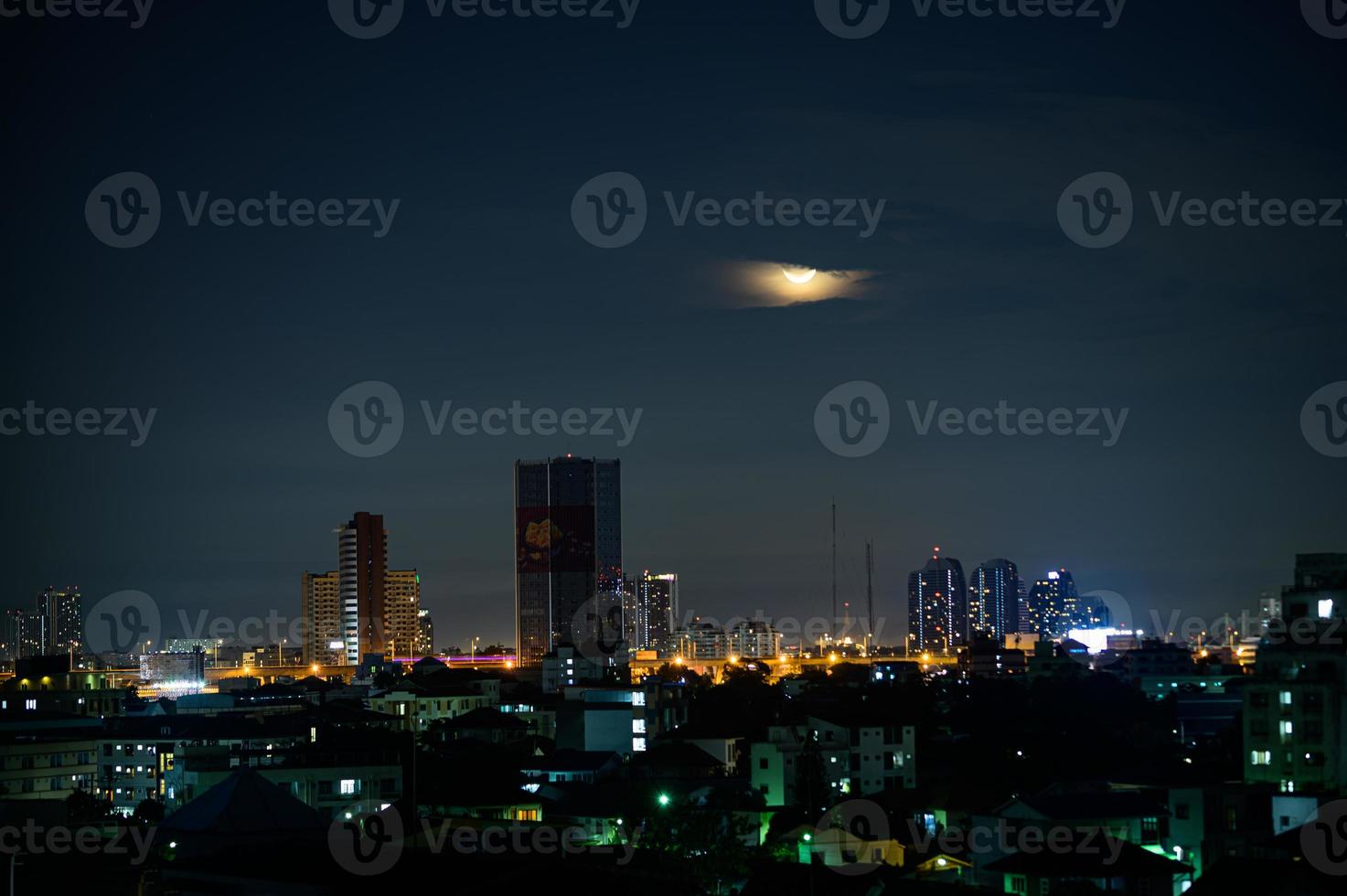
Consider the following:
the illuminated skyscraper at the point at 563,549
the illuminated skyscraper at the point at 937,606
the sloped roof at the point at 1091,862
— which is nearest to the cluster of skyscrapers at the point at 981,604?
the illuminated skyscraper at the point at 937,606

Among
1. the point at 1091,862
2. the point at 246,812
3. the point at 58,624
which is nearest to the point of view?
the point at 246,812

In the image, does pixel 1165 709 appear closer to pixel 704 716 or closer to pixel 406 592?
pixel 704 716

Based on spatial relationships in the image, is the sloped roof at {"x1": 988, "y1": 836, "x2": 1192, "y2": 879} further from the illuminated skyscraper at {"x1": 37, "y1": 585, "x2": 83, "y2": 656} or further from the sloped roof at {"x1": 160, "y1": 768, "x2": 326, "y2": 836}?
the illuminated skyscraper at {"x1": 37, "y1": 585, "x2": 83, "y2": 656}

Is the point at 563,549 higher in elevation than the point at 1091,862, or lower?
higher

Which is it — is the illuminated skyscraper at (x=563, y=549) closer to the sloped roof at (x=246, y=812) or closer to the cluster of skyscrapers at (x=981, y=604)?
the cluster of skyscrapers at (x=981, y=604)

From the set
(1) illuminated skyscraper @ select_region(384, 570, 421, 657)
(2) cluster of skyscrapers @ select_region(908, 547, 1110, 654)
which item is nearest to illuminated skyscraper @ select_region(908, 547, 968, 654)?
(2) cluster of skyscrapers @ select_region(908, 547, 1110, 654)

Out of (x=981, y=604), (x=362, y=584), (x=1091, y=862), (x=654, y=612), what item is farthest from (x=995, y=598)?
(x=1091, y=862)

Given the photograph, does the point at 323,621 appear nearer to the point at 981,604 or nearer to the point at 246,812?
the point at 981,604

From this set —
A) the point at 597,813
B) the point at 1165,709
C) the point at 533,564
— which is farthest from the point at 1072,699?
the point at 533,564
